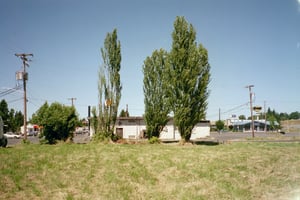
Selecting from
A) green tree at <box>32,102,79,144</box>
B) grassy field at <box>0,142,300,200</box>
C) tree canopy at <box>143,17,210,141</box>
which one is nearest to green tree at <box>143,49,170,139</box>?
tree canopy at <box>143,17,210,141</box>

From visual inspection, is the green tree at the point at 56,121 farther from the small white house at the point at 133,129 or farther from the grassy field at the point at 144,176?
the small white house at the point at 133,129

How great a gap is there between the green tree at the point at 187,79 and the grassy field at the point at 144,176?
948 cm

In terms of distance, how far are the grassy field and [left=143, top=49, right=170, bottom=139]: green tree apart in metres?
14.0

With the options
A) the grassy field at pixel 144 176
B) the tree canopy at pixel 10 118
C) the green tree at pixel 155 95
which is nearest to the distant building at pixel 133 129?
the green tree at pixel 155 95

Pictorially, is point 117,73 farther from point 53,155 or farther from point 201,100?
point 53,155

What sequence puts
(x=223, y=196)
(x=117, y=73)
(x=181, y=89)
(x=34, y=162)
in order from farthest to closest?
(x=117, y=73) → (x=181, y=89) → (x=34, y=162) → (x=223, y=196)

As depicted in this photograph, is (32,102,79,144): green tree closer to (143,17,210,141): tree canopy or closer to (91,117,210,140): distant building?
(143,17,210,141): tree canopy

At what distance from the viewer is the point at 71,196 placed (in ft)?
30.2

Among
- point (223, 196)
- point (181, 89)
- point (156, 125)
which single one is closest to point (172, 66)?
point (181, 89)

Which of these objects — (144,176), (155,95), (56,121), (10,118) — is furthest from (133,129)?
(10,118)

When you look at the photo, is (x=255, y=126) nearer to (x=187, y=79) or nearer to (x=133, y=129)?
(x=133, y=129)

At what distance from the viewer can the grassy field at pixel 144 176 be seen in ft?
31.7

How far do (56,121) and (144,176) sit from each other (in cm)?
1530

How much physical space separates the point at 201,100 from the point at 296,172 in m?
13.3
